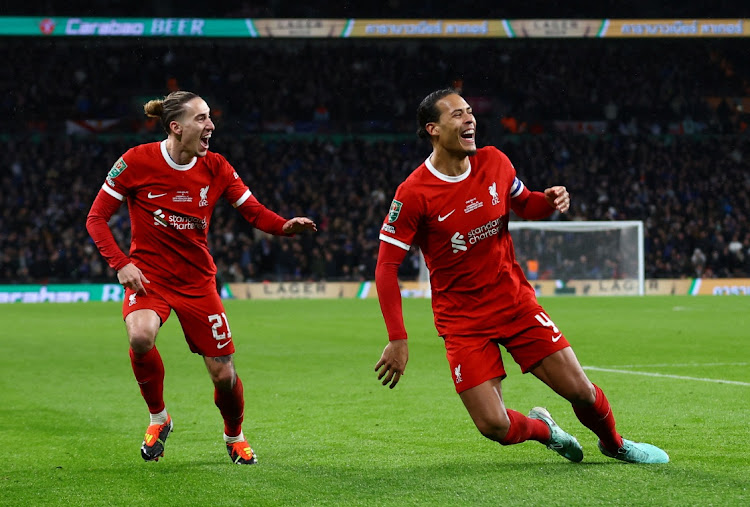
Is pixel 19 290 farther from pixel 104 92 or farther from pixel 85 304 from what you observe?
pixel 104 92

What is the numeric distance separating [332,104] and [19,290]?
13.2 metres

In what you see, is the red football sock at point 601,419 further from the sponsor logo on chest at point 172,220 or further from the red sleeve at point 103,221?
the red sleeve at point 103,221

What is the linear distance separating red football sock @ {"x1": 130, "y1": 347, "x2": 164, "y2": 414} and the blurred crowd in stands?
26.3m

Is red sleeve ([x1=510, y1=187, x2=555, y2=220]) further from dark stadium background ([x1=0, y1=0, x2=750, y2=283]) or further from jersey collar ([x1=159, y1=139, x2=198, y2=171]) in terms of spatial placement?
dark stadium background ([x1=0, y1=0, x2=750, y2=283])

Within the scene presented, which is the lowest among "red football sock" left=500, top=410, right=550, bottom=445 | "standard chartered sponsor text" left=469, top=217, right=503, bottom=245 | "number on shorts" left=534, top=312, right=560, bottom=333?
"red football sock" left=500, top=410, right=550, bottom=445

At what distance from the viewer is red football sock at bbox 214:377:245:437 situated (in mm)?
6418

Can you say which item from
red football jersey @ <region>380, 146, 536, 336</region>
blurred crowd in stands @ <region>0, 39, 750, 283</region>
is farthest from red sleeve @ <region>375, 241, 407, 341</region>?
blurred crowd in stands @ <region>0, 39, 750, 283</region>

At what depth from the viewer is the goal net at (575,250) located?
97.3 feet

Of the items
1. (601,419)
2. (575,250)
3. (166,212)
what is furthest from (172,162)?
(575,250)

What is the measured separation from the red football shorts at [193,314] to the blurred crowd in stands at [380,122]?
26.4 metres

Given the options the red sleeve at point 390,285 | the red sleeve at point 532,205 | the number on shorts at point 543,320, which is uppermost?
the red sleeve at point 532,205

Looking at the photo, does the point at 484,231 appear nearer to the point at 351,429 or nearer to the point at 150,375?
the point at 150,375

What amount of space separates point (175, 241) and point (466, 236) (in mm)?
1802

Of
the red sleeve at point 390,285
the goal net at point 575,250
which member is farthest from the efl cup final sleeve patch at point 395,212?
the goal net at point 575,250
